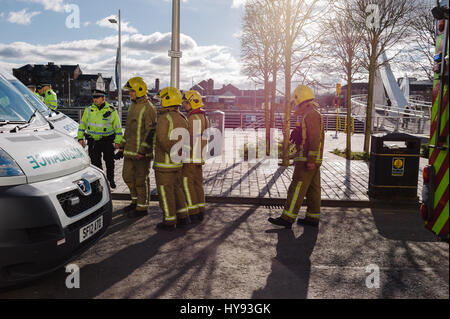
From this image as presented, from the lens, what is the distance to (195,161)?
5.63m

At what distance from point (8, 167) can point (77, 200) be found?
0.62m

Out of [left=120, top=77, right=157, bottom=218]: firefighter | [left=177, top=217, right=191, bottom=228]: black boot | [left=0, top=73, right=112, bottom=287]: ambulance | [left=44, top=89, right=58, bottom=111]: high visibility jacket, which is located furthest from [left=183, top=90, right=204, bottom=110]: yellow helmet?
[left=44, top=89, right=58, bottom=111]: high visibility jacket

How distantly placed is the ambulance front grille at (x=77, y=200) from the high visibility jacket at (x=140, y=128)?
1.89m

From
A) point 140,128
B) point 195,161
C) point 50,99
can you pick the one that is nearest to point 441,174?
point 195,161

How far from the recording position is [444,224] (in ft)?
10.1

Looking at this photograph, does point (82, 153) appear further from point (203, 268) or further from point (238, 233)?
point (238, 233)

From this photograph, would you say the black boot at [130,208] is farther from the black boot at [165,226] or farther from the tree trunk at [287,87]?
the tree trunk at [287,87]

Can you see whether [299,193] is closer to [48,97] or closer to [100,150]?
[100,150]

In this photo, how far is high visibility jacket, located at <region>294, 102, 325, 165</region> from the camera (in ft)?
17.6

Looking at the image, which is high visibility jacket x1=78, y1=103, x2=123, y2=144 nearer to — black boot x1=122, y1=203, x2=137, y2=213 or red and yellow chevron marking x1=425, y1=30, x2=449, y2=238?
black boot x1=122, y1=203, x2=137, y2=213

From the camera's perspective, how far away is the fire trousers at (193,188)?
223 inches

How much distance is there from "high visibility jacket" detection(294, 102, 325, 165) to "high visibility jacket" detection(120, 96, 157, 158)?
2067 mm

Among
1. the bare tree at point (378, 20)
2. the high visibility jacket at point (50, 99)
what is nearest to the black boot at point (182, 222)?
the high visibility jacket at point (50, 99)
